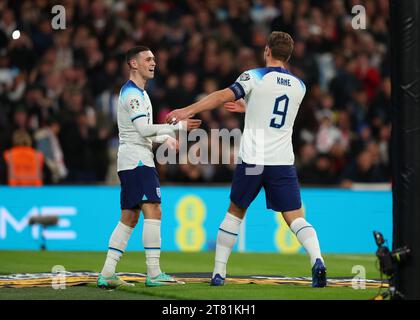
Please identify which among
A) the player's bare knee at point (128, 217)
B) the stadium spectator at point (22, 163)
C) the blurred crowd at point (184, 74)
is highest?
the blurred crowd at point (184, 74)

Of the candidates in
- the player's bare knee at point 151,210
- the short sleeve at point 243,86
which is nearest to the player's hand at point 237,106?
the short sleeve at point 243,86

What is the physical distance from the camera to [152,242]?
386 inches

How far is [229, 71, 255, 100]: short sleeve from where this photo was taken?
9.41 meters

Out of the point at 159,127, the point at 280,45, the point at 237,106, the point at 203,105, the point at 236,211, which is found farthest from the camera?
the point at 237,106

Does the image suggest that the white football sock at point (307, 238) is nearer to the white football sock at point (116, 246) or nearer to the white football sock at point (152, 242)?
the white football sock at point (152, 242)

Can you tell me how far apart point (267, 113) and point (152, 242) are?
1694 millimetres

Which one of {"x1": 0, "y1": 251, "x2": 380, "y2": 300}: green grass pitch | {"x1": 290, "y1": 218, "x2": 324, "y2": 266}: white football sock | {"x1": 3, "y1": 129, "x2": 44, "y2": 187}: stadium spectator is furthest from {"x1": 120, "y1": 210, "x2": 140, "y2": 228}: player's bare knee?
{"x1": 3, "y1": 129, "x2": 44, "y2": 187}: stadium spectator

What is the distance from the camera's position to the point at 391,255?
7867 millimetres

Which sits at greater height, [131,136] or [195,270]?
[131,136]

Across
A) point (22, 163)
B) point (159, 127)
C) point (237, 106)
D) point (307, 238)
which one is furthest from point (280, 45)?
point (22, 163)

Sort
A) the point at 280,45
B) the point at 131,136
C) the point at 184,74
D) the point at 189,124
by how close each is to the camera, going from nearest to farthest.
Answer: the point at 189,124
the point at 280,45
the point at 131,136
the point at 184,74

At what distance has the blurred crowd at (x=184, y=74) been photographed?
1878cm

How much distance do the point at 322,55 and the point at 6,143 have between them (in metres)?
7.90

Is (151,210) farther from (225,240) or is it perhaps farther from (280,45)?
(280,45)
